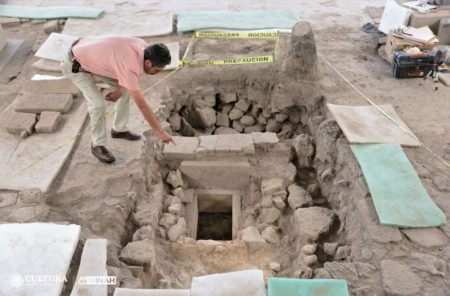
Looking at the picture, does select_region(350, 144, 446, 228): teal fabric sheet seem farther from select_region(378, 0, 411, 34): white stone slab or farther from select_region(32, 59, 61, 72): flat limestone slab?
select_region(32, 59, 61, 72): flat limestone slab

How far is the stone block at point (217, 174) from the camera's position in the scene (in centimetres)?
476

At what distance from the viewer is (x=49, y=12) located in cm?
730

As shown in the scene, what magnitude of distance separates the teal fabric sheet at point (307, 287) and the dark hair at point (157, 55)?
1991mm

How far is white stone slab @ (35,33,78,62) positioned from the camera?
19.6 ft

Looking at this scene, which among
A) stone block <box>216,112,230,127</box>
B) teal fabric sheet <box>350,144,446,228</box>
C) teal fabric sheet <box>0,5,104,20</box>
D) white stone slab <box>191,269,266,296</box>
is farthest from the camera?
teal fabric sheet <box>0,5,104,20</box>

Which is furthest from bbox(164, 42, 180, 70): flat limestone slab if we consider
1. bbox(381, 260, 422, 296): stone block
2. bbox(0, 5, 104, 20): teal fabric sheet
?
bbox(381, 260, 422, 296): stone block

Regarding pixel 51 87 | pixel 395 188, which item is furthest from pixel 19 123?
pixel 395 188

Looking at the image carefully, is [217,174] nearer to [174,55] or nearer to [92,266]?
[92,266]

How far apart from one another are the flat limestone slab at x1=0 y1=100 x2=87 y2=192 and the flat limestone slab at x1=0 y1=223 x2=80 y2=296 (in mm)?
758

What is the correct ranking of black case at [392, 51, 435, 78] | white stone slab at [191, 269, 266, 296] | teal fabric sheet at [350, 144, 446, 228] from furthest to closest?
1. black case at [392, 51, 435, 78]
2. teal fabric sheet at [350, 144, 446, 228]
3. white stone slab at [191, 269, 266, 296]

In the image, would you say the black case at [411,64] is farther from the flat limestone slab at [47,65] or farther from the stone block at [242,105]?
the flat limestone slab at [47,65]

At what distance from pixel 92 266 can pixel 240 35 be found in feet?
14.9

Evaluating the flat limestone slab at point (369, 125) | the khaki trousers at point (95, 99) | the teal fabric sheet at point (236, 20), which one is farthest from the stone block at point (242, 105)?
the khaki trousers at point (95, 99)

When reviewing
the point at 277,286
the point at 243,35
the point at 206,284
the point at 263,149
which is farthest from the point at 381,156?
the point at 243,35
